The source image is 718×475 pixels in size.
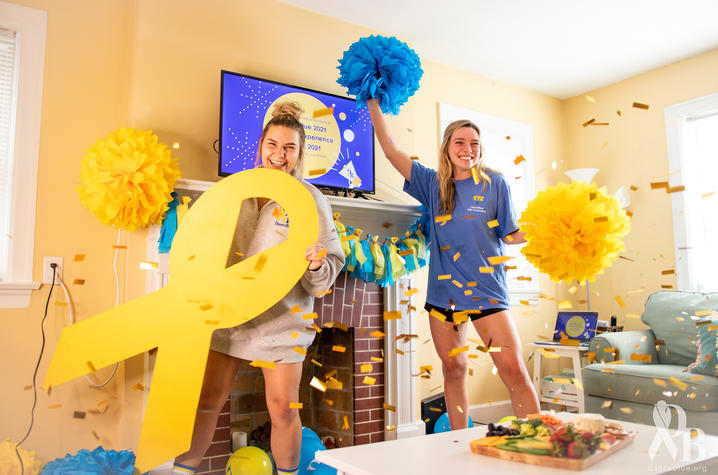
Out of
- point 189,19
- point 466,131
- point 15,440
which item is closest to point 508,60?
point 466,131

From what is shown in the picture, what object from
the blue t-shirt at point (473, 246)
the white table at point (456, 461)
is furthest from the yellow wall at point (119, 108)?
the white table at point (456, 461)

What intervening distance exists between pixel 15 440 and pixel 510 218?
2.31 m

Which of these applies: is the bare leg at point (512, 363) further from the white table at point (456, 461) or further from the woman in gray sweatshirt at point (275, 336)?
the woman in gray sweatshirt at point (275, 336)

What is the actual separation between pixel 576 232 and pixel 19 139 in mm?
2396

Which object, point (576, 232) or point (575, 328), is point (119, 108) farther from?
point (575, 328)

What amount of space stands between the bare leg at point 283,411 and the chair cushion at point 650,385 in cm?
196

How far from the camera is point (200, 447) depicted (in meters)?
1.83

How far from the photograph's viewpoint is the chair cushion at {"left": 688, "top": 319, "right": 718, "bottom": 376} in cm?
283

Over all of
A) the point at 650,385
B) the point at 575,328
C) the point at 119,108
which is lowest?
the point at 650,385

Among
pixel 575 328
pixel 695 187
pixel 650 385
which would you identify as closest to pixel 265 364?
pixel 650 385

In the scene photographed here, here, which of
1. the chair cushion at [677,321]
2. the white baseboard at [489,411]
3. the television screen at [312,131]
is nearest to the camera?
the television screen at [312,131]

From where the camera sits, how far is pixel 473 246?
2273mm

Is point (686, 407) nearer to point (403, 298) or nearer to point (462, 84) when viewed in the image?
point (403, 298)

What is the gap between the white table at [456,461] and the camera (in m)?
1.24
